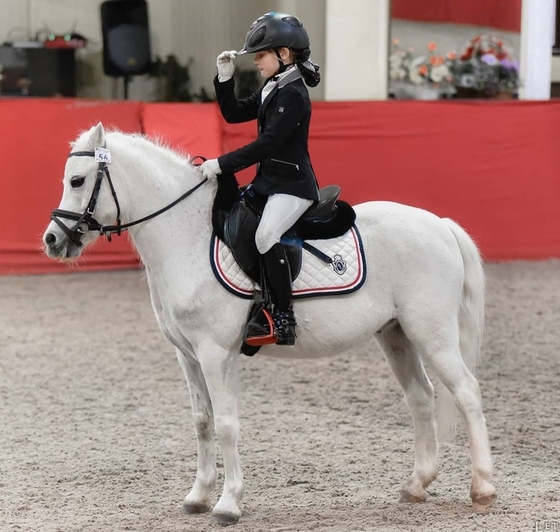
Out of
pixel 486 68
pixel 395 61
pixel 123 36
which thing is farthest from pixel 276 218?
pixel 123 36

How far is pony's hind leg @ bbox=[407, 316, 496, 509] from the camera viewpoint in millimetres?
4098

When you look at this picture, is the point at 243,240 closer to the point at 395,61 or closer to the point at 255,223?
the point at 255,223

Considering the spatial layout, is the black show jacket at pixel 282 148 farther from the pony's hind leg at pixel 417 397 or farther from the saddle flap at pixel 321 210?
the pony's hind leg at pixel 417 397

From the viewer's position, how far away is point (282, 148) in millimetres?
4016

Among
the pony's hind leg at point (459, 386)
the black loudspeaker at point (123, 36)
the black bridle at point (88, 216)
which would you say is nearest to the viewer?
the black bridle at point (88, 216)

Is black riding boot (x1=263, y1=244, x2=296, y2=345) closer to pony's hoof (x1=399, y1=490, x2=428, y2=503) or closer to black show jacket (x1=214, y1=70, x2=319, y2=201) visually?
black show jacket (x1=214, y1=70, x2=319, y2=201)

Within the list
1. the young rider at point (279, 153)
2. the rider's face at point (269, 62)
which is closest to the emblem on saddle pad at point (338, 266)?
the young rider at point (279, 153)

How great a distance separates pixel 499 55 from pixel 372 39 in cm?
162

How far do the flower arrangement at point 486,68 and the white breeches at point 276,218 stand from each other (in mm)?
8151

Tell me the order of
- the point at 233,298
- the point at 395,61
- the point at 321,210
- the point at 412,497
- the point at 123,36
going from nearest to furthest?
the point at 233,298
the point at 321,210
the point at 412,497
the point at 395,61
the point at 123,36

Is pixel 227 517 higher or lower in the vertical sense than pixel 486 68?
lower

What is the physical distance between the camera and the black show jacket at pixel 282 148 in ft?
12.9

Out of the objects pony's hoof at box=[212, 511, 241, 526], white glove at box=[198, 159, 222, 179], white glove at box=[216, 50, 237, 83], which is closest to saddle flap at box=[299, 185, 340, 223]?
white glove at box=[198, 159, 222, 179]

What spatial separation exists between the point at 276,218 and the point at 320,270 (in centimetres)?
30
